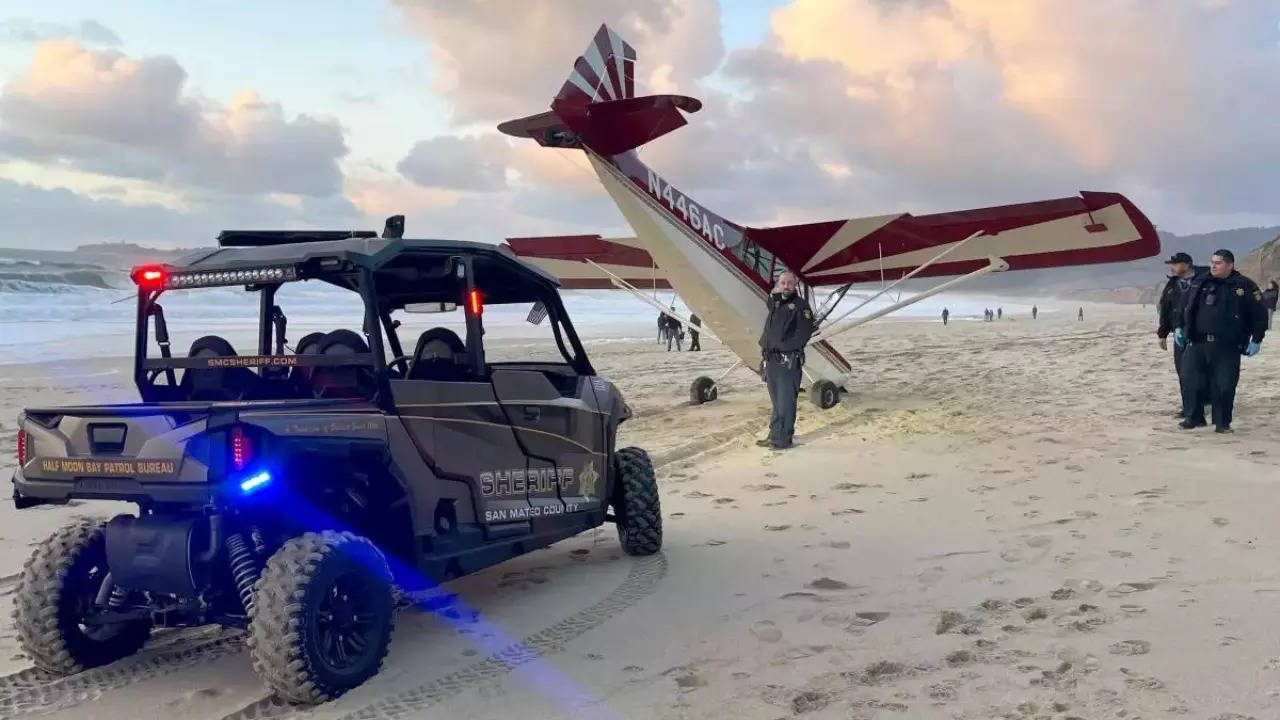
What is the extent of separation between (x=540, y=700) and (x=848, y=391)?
12.4 m

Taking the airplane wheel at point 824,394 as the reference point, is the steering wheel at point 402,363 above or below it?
above

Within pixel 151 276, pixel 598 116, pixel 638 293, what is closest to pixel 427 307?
pixel 151 276

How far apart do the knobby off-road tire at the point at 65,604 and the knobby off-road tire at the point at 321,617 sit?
87 centimetres

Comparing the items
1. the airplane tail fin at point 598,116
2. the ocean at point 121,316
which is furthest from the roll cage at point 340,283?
the ocean at point 121,316

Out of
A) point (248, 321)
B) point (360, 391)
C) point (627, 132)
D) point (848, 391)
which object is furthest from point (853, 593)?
point (248, 321)

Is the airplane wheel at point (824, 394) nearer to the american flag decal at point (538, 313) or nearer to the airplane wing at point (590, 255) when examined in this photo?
the airplane wing at point (590, 255)

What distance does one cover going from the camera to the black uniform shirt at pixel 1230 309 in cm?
965

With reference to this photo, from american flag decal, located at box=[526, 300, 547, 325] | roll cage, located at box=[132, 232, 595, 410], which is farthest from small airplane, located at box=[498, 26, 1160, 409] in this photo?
Result: roll cage, located at box=[132, 232, 595, 410]

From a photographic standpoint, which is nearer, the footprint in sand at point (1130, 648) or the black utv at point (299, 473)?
the black utv at point (299, 473)

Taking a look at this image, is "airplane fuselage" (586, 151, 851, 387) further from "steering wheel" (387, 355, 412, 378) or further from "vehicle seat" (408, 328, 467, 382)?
"vehicle seat" (408, 328, 467, 382)

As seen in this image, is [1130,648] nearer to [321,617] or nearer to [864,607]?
[864,607]

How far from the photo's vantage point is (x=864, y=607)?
4.75 m

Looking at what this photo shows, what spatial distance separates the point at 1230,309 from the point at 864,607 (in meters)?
7.21

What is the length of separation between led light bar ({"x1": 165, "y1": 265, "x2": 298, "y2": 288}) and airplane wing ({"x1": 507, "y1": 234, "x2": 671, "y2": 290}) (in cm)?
1218
